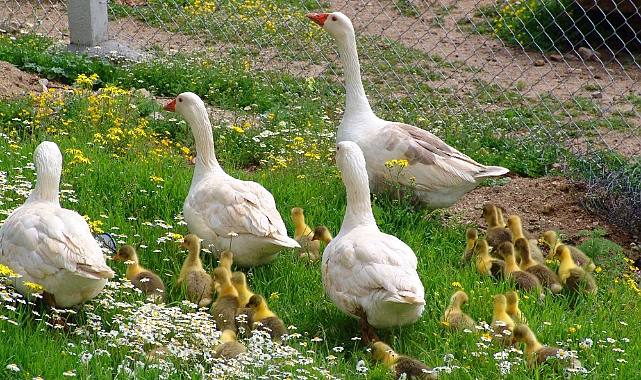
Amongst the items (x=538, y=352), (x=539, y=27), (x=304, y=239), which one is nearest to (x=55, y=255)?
(x=304, y=239)

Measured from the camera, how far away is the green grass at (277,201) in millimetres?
4945

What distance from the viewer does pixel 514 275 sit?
6.32 meters

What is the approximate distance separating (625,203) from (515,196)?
3.35 feet

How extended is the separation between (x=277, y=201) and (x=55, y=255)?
2632 mm

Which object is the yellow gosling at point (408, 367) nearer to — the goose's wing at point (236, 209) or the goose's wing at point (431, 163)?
the goose's wing at point (236, 209)

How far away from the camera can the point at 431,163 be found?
7281mm

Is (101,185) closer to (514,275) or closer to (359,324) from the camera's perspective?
(359,324)

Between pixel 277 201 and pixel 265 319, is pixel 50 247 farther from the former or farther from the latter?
pixel 277 201

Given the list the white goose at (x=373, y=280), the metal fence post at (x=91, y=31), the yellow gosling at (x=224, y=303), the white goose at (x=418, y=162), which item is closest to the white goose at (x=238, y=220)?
the yellow gosling at (x=224, y=303)

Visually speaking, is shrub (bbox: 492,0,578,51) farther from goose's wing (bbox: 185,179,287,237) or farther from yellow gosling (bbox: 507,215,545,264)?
goose's wing (bbox: 185,179,287,237)

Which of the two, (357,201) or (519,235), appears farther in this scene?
(519,235)

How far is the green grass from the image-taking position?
4.95 m

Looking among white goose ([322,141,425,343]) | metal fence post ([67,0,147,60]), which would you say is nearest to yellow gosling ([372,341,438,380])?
white goose ([322,141,425,343])

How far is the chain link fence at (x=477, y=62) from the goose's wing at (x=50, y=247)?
15.1ft
